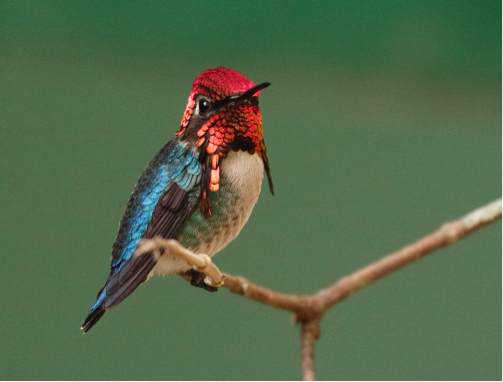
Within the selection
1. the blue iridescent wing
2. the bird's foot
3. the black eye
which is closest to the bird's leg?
the bird's foot

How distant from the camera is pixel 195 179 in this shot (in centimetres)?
70

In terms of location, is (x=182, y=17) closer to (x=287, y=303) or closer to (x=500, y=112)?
(x=287, y=303)

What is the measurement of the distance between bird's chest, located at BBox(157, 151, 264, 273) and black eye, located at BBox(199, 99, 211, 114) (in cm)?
6

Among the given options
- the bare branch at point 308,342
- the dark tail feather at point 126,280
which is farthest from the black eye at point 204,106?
the bare branch at point 308,342

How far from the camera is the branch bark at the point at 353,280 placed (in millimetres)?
732

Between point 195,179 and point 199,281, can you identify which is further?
point 199,281

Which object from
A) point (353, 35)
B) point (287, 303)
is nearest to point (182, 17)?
point (353, 35)

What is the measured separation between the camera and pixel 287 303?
810 mm

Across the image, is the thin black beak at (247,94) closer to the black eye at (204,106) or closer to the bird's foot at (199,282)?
the black eye at (204,106)

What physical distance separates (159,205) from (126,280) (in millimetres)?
95

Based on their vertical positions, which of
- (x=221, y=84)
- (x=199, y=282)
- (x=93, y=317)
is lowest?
(x=93, y=317)

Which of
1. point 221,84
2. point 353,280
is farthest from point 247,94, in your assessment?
point 353,280

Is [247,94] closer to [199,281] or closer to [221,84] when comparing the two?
[221,84]

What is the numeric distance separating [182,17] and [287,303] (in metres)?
0.59
